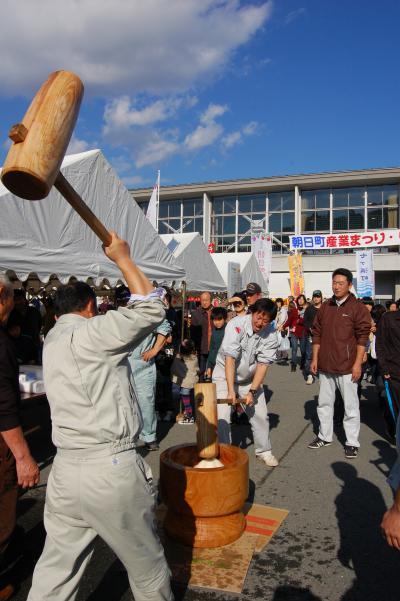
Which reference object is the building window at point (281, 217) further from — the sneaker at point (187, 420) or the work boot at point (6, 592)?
the work boot at point (6, 592)

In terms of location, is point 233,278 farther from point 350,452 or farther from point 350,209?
point 350,209

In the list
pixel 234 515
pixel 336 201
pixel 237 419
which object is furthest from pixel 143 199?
pixel 234 515

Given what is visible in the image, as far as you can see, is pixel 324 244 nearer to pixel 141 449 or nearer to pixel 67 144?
pixel 141 449

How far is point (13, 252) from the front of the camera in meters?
5.29

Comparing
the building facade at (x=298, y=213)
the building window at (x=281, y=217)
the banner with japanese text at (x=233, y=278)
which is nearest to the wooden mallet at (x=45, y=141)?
the banner with japanese text at (x=233, y=278)

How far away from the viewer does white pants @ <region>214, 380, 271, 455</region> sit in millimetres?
4824

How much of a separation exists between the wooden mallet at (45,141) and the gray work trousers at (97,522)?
1032mm

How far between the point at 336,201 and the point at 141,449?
2897cm

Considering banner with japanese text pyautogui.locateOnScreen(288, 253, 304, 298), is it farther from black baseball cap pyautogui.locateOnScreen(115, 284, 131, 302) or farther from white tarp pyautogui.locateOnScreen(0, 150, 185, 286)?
black baseball cap pyautogui.locateOnScreen(115, 284, 131, 302)

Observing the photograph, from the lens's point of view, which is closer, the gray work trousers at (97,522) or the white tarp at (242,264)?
the gray work trousers at (97,522)

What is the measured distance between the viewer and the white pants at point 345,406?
5582 millimetres

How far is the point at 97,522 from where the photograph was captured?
2.05 meters

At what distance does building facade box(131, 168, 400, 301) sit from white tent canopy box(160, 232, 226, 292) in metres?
18.7

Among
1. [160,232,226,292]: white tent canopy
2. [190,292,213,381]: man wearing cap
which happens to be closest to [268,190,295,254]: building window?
[160,232,226,292]: white tent canopy
